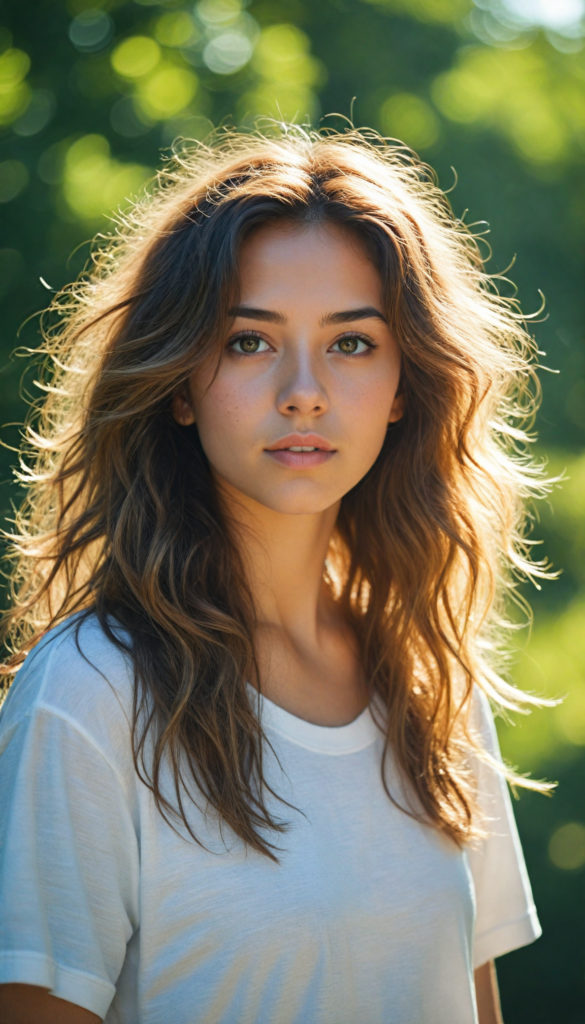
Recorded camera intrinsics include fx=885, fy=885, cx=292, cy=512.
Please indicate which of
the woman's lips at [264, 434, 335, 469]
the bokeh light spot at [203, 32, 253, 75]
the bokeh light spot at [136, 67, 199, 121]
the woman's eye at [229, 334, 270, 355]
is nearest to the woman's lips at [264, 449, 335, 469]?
the woman's lips at [264, 434, 335, 469]

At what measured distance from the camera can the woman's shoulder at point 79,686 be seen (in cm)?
125

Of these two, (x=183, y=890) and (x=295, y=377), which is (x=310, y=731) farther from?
(x=295, y=377)

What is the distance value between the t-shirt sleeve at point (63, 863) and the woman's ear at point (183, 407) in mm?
587

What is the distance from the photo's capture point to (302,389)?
4.69ft

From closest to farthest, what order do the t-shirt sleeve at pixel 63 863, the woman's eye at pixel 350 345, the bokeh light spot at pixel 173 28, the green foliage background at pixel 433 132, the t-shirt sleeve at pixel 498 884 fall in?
the t-shirt sleeve at pixel 63 863, the woman's eye at pixel 350 345, the t-shirt sleeve at pixel 498 884, the green foliage background at pixel 433 132, the bokeh light spot at pixel 173 28

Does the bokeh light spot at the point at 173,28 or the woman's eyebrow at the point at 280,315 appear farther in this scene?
the bokeh light spot at the point at 173,28

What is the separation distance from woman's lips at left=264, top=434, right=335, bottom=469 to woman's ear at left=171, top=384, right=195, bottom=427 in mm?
188

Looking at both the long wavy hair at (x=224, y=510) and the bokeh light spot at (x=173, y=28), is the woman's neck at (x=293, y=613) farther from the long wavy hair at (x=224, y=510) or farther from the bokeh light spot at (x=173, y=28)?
the bokeh light spot at (x=173, y=28)

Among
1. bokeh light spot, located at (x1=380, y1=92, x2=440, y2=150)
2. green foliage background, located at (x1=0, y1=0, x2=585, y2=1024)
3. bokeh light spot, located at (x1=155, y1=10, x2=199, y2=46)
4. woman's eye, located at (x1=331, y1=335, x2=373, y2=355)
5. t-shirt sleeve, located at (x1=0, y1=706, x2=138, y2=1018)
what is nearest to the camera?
t-shirt sleeve, located at (x1=0, y1=706, x2=138, y2=1018)

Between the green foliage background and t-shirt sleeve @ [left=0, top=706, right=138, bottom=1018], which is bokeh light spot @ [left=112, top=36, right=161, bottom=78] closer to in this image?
the green foliage background

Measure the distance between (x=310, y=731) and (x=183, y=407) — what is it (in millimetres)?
613

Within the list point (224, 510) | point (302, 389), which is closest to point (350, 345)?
point (302, 389)

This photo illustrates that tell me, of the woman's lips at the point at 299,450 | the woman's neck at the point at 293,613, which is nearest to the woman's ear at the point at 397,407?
the woman's neck at the point at 293,613

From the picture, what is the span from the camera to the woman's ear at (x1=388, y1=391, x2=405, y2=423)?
1.79m
